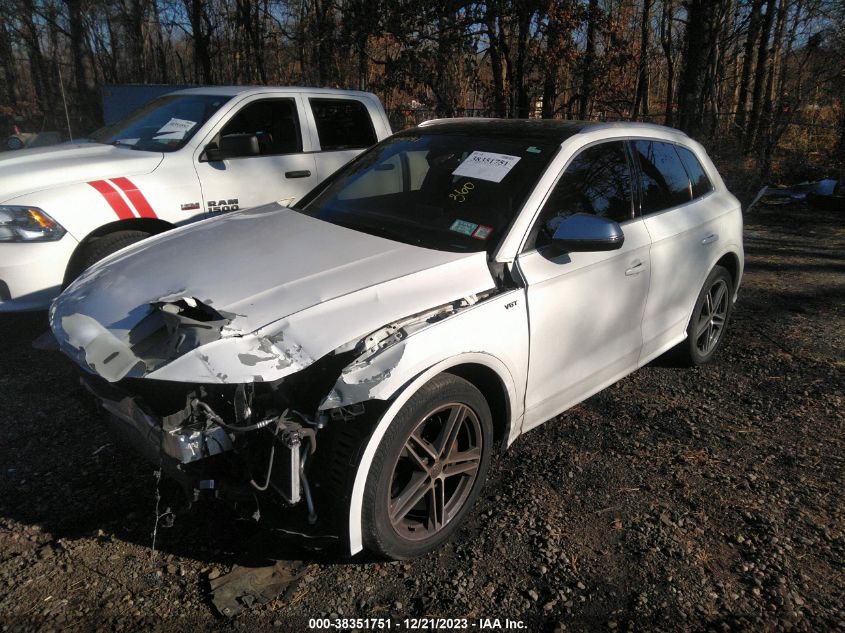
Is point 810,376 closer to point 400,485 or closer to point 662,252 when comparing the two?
point 662,252

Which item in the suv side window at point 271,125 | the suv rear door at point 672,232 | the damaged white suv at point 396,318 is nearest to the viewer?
the damaged white suv at point 396,318

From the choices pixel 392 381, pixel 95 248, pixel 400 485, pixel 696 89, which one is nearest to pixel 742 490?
pixel 400 485

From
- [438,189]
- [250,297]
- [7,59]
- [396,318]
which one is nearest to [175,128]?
[438,189]

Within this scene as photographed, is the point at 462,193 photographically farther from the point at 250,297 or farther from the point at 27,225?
the point at 27,225

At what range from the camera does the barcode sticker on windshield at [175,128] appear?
5.30 metres

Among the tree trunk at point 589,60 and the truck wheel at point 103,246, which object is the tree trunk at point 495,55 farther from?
the truck wheel at point 103,246

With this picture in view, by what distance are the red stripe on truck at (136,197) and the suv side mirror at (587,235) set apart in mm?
3299

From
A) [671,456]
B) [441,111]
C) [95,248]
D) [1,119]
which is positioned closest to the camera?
[671,456]

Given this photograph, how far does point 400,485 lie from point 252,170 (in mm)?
3738

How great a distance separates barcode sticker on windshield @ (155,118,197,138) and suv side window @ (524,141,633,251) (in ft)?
11.5

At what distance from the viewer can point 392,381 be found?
2260mm

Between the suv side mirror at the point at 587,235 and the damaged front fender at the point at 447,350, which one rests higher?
the suv side mirror at the point at 587,235

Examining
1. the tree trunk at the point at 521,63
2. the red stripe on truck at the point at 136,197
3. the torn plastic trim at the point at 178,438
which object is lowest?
the torn plastic trim at the point at 178,438

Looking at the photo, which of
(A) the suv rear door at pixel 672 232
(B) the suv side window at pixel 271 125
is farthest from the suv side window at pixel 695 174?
(B) the suv side window at pixel 271 125
